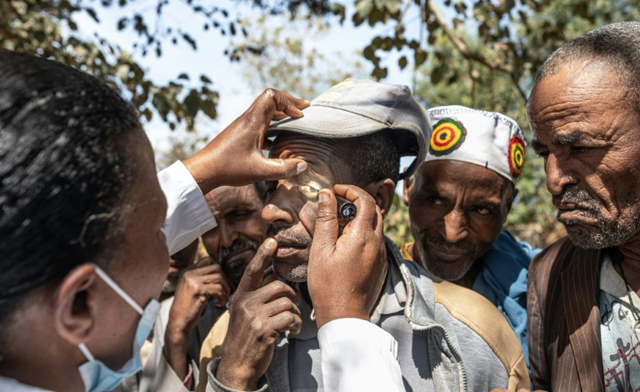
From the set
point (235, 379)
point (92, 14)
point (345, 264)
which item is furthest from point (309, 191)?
point (92, 14)

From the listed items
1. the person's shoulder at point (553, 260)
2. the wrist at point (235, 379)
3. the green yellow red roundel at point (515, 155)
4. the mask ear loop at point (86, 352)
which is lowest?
the person's shoulder at point (553, 260)

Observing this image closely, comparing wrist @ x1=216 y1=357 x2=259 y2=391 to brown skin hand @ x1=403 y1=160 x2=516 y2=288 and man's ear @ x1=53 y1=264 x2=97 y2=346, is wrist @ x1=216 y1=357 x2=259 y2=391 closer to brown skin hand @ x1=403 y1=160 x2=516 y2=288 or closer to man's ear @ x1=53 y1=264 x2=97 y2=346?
man's ear @ x1=53 y1=264 x2=97 y2=346

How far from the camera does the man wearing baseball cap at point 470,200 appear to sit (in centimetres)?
329

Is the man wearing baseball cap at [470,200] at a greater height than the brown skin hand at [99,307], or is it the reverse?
the brown skin hand at [99,307]

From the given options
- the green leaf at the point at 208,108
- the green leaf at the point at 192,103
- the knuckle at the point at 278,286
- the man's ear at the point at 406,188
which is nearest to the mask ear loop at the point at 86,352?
the knuckle at the point at 278,286

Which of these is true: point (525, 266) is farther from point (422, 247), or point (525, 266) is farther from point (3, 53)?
point (3, 53)

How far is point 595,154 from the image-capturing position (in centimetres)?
235

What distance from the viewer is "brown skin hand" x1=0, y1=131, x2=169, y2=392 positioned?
1287 mm

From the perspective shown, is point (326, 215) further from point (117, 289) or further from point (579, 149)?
point (579, 149)

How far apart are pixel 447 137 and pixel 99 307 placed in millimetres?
2428

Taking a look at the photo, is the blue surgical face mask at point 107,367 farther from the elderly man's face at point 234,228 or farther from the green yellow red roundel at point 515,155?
the green yellow red roundel at point 515,155

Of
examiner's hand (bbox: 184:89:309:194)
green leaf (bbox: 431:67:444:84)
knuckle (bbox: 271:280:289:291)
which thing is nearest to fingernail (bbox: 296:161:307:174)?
examiner's hand (bbox: 184:89:309:194)

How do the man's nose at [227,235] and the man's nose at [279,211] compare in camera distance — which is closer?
the man's nose at [279,211]

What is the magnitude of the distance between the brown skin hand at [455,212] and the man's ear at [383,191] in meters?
0.73
